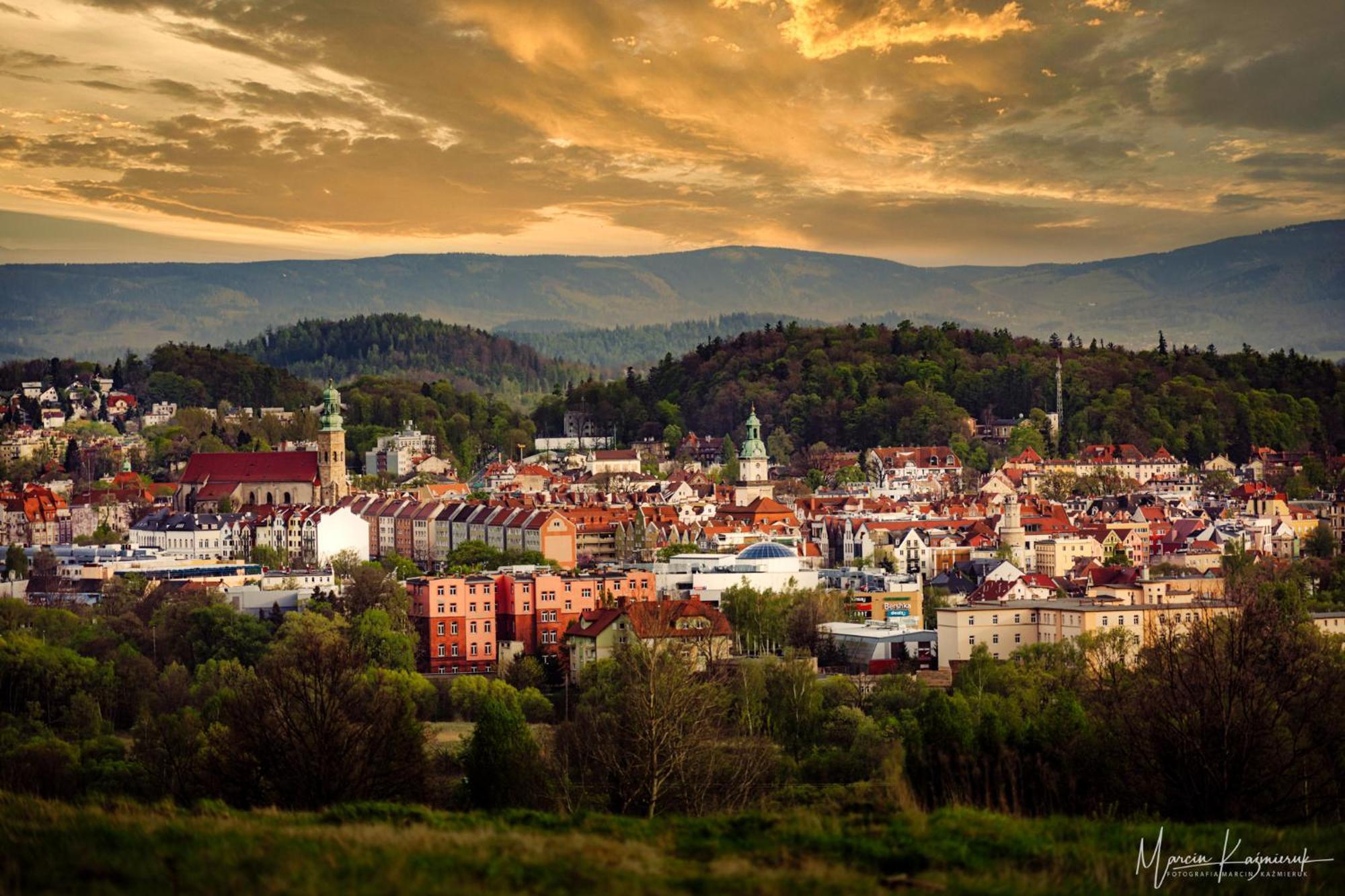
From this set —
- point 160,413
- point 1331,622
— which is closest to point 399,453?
point 160,413

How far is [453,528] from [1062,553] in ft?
83.0

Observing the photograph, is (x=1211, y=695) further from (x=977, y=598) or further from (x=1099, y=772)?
(x=977, y=598)

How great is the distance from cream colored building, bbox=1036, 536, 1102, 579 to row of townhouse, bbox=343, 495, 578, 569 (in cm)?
1856

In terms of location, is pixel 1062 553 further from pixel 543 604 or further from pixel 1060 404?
pixel 1060 404

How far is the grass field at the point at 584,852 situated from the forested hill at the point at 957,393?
95743 millimetres

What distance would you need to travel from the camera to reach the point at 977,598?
171 ft

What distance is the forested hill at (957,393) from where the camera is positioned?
4353 inches

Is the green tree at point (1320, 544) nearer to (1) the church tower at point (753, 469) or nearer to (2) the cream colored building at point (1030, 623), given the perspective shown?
(2) the cream colored building at point (1030, 623)

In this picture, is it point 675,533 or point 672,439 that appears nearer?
point 675,533

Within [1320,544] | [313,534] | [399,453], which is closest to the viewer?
[313,534]

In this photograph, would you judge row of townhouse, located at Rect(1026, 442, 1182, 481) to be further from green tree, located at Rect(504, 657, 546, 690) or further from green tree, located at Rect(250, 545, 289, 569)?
green tree, located at Rect(504, 657, 546, 690)

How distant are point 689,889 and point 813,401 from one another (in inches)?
4328

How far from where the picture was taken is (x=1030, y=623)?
47.0 meters

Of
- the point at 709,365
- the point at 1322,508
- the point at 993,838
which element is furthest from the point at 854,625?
the point at 709,365
